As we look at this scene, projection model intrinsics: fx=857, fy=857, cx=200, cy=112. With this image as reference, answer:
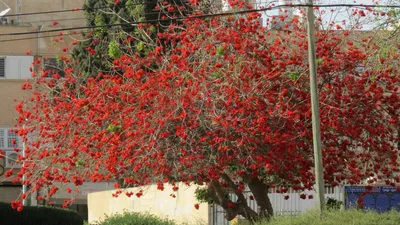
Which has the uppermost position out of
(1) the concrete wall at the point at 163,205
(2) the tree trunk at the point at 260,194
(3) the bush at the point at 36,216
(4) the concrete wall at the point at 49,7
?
(4) the concrete wall at the point at 49,7

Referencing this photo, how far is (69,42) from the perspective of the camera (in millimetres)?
38031

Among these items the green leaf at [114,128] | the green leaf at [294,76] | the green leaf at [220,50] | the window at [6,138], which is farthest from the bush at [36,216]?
the green leaf at [294,76]

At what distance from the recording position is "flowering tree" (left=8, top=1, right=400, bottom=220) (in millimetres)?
17562

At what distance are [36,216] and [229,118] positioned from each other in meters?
12.2

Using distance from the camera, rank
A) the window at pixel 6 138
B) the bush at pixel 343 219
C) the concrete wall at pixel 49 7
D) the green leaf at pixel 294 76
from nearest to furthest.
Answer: the bush at pixel 343 219, the green leaf at pixel 294 76, the window at pixel 6 138, the concrete wall at pixel 49 7

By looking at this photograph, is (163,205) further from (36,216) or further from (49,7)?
(49,7)

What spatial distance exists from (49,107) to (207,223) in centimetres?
533

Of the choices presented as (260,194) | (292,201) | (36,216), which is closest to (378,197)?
(292,201)

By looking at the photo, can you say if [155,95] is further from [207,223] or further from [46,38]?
[46,38]

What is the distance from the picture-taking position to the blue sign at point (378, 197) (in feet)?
69.7

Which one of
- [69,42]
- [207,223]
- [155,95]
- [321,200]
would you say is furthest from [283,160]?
[69,42]

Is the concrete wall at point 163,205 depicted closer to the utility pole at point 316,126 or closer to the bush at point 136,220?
the bush at point 136,220

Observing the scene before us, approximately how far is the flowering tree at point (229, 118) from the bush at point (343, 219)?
7.40ft

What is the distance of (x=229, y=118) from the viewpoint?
682 inches
